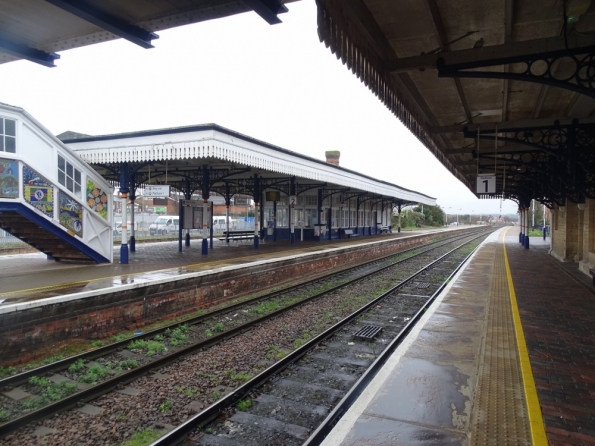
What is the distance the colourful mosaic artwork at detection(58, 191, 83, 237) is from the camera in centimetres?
1084

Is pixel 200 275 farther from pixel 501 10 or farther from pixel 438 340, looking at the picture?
pixel 501 10

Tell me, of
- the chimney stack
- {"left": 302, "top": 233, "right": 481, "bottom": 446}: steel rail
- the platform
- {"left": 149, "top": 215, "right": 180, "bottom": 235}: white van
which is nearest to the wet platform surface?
{"left": 302, "top": 233, "right": 481, "bottom": 446}: steel rail

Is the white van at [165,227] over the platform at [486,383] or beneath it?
over

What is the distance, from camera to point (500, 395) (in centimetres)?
414

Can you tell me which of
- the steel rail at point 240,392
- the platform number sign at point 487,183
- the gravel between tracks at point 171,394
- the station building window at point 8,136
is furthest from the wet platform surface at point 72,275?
the platform number sign at point 487,183

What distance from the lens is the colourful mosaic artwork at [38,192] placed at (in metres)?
9.84

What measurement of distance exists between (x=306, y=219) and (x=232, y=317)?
1821 cm

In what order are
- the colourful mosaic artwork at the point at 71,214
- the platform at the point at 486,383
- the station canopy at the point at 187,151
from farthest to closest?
the station canopy at the point at 187,151, the colourful mosaic artwork at the point at 71,214, the platform at the point at 486,383

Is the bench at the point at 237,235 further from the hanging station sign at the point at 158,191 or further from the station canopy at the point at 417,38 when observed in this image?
the station canopy at the point at 417,38

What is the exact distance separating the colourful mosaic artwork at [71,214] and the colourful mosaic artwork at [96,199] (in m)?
0.40

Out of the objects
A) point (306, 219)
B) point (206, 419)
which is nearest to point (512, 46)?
point (206, 419)

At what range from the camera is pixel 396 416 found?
3828mm

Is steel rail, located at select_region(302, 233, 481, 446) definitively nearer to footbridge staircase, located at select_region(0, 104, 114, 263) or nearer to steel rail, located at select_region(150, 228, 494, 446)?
steel rail, located at select_region(150, 228, 494, 446)

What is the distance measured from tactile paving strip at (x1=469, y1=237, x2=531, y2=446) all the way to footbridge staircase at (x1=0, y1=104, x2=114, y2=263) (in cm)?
995
